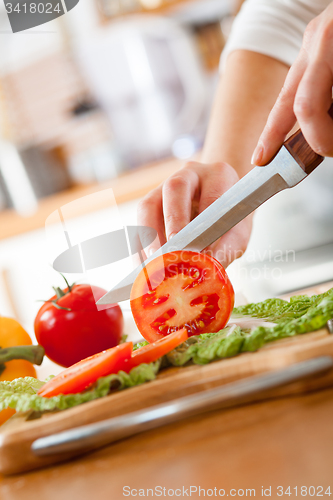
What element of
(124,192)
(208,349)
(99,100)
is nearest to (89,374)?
(208,349)

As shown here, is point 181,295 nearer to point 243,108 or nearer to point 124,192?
point 243,108

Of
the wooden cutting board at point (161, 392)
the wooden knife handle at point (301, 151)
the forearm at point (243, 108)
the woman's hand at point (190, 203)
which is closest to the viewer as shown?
the wooden cutting board at point (161, 392)

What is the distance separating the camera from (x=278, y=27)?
1.10 metres

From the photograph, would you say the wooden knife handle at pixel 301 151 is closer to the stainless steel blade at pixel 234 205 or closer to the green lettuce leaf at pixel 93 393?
the stainless steel blade at pixel 234 205

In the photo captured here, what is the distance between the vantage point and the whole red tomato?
2.81 feet

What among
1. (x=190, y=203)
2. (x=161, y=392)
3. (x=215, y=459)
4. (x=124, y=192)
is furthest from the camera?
(x=124, y=192)

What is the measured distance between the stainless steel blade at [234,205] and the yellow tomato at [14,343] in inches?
9.3

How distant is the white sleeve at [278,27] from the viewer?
107 centimetres

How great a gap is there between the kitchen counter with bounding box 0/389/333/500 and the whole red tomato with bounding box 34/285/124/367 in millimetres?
353

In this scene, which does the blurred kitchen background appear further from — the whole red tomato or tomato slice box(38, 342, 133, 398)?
tomato slice box(38, 342, 133, 398)

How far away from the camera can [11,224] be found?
8.23 feet

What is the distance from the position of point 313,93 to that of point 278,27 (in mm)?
694

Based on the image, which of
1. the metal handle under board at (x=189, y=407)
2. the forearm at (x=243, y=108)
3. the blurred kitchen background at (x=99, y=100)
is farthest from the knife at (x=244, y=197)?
the blurred kitchen background at (x=99, y=100)

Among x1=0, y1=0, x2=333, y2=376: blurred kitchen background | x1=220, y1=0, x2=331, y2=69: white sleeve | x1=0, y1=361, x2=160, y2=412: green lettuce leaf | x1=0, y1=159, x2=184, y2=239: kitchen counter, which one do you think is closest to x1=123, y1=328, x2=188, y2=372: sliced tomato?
x1=0, y1=361, x2=160, y2=412: green lettuce leaf
